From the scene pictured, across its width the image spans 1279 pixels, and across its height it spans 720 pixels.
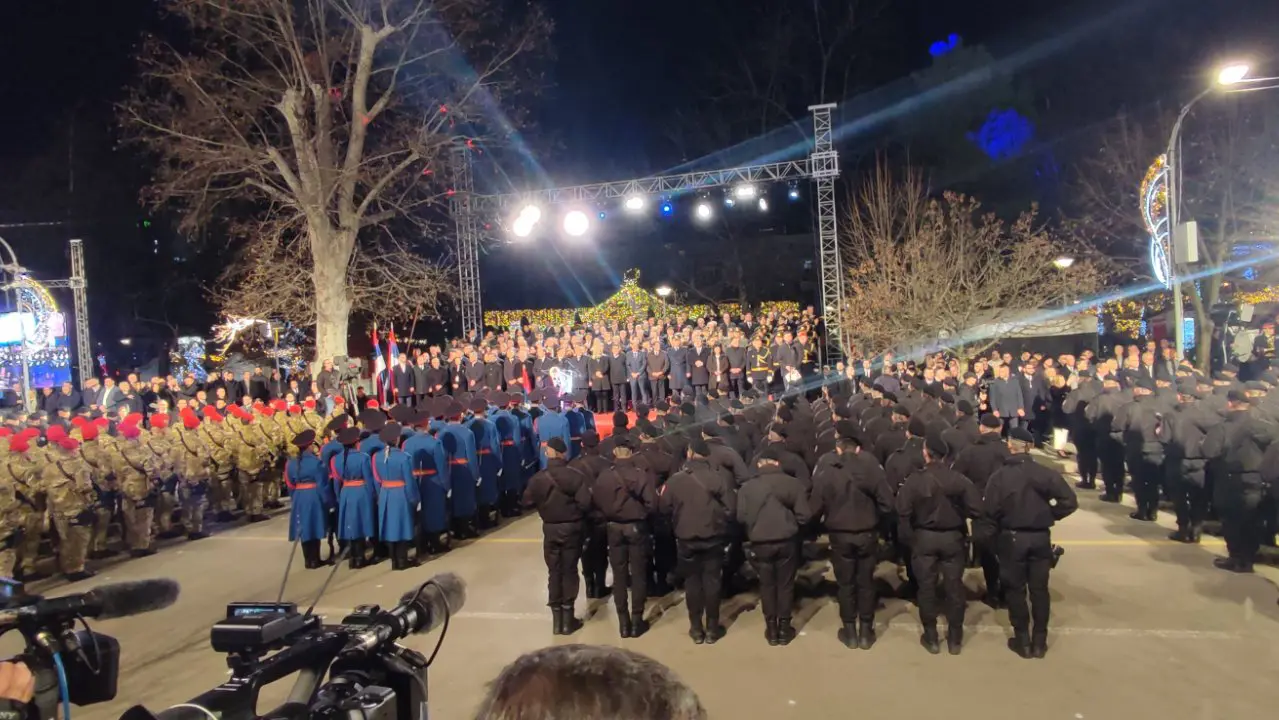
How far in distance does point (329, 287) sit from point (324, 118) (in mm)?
4513

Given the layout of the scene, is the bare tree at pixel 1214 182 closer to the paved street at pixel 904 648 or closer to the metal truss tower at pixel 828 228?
the metal truss tower at pixel 828 228

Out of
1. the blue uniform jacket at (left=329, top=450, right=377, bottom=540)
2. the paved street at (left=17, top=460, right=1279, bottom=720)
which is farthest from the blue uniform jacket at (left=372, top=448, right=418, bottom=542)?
the paved street at (left=17, top=460, right=1279, bottom=720)

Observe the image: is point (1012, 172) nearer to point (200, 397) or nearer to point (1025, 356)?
point (1025, 356)

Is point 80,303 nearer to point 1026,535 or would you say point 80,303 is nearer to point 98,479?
point 98,479

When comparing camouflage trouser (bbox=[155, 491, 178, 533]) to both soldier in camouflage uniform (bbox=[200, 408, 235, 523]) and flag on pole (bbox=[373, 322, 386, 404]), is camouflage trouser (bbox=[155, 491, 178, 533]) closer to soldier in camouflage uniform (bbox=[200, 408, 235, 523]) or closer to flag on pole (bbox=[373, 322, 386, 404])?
soldier in camouflage uniform (bbox=[200, 408, 235, 523])

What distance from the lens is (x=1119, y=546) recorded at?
10.0 meters

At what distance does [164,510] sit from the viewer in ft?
41.0

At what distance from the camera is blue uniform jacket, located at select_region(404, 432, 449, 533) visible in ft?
34.5

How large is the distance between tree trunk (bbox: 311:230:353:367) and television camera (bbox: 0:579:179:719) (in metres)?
19.6

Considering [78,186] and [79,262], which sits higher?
[78,186]

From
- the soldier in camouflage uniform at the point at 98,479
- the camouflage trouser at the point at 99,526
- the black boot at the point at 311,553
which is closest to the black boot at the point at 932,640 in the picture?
the black boot at the point at 311,553

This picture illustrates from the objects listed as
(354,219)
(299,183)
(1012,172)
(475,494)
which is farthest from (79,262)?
(1012,172)

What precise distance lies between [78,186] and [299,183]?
56.2ft

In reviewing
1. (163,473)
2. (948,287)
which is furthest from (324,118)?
(948,287)
